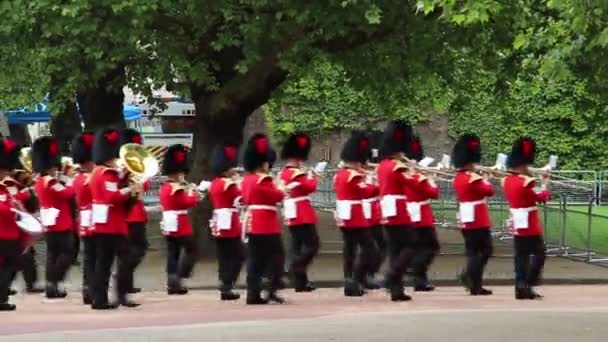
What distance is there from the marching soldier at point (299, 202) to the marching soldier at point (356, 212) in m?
0.36

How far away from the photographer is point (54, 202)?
1485 centimetres

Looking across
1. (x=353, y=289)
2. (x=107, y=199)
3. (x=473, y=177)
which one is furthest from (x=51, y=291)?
(x=473, y=177)

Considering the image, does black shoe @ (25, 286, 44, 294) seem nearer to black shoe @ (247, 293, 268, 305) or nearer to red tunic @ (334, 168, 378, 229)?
black shoe @ (247, 293, 268, 305)

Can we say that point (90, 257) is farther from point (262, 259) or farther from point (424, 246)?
point (424, 246)

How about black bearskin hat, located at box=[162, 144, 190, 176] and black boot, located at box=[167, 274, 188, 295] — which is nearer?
black bearskin hat, located at box=[162, 144, 190, 176]

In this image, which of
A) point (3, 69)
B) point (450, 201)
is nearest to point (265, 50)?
point (3, 69)

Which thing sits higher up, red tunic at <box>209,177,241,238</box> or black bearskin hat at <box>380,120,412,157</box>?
black bearskin hat at <box>380,120,412,157</box>

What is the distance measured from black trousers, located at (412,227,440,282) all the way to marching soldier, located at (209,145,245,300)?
77.6 inches

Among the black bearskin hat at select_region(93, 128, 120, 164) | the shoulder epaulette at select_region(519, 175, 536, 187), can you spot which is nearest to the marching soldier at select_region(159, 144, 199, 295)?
the black bearskin hat at select_region(93, 128, 120, 164)

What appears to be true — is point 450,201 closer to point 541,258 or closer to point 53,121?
point 53,121

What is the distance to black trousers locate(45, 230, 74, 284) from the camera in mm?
15023

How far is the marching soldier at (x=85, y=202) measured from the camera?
13430 millimetres

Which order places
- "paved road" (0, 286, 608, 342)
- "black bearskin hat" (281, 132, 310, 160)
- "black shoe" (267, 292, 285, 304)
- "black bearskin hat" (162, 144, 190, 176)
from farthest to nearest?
"black bearskin hat" (162, 144, 190, 176) → "black bearskin hat" (281, 132, 310, 160) → "black shoe" (267, 292, 285, 304) → "paved road" (0, 286, 608, 342)

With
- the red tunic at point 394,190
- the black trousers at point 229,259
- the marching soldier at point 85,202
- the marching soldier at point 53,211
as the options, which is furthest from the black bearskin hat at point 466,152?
the marching soldier at point 53,211
